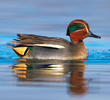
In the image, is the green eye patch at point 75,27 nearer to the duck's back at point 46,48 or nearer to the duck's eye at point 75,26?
the duck's eye at point 75,26

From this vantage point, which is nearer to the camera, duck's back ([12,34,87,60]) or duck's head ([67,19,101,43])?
duck's back ([12,34,87,60])

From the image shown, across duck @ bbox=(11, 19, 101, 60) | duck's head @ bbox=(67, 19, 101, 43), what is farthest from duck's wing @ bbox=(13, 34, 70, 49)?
duck's head @ bbox=(67, 19, 101, 43)

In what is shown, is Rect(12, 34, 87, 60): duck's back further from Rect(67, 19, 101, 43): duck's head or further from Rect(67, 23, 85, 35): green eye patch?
Rect(67, 23, 85, 35): green eye patch

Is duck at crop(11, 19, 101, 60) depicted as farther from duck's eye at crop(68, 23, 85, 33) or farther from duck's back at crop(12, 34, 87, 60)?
duck's eye at crop(68, 23, 85, 33)

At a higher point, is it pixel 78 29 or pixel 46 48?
pixel 78 29

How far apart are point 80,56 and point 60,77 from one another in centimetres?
569

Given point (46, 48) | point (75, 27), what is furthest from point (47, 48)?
point (75, 27)

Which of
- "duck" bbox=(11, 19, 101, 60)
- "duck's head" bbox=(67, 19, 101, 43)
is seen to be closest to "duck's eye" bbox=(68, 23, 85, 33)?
"duck's head" bbox=(67, 19, 101, 43)

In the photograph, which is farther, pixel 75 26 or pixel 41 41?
pixel 75 26

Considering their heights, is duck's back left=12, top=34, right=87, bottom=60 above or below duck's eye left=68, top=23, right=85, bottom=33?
below

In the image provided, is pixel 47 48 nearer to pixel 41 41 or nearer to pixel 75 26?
pixel 41 41

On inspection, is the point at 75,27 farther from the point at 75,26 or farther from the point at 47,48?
the point at 47,48

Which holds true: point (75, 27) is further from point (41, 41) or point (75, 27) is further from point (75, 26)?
point (41, 41)

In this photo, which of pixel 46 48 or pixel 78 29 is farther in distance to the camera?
pixel 78 29
